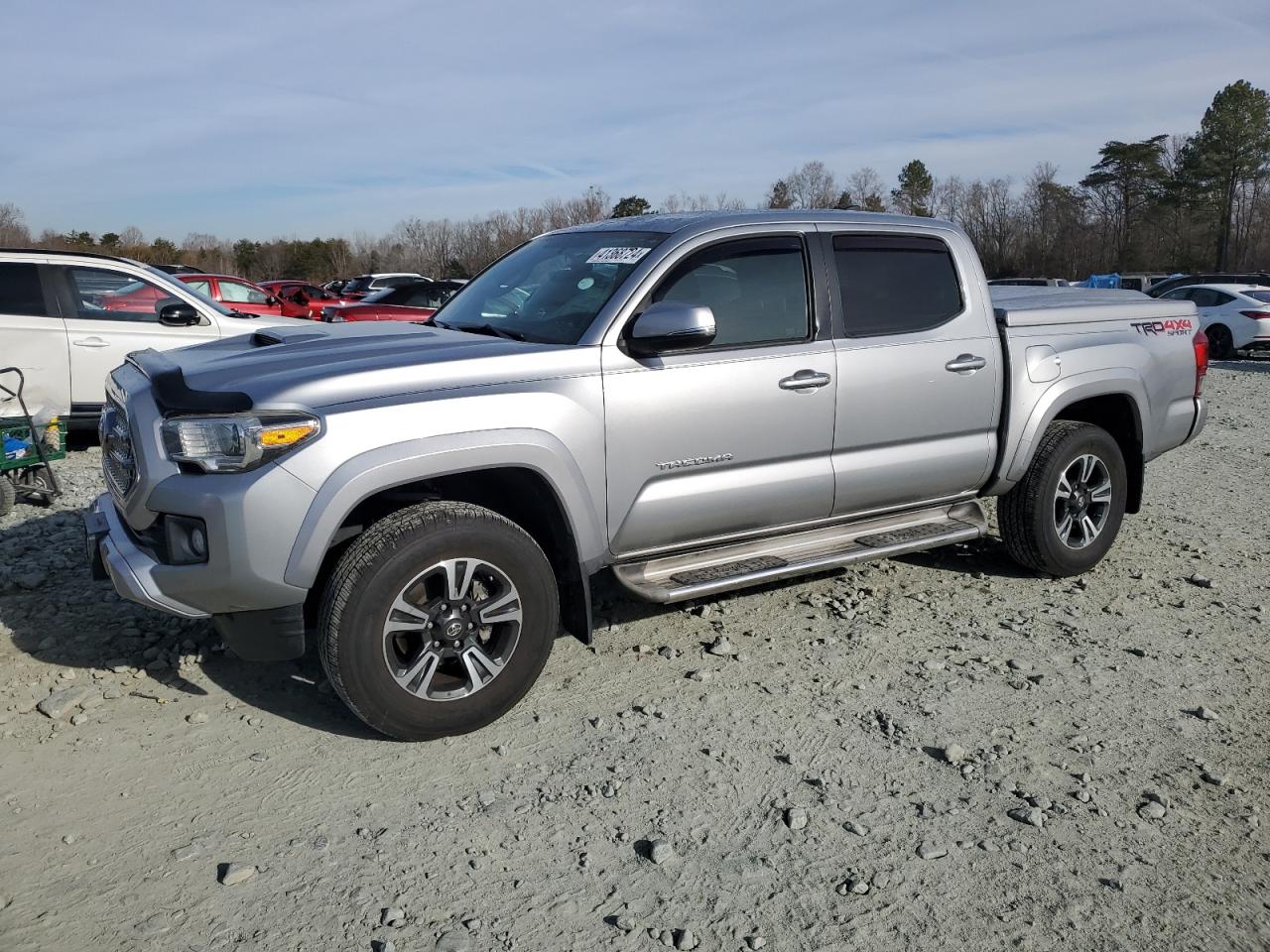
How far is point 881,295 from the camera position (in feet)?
16.2

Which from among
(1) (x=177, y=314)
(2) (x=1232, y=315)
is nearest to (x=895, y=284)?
(1) (x=177, y=314)

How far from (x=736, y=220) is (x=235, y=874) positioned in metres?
3.24

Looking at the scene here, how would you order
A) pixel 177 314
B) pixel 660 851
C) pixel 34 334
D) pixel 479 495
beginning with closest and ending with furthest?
pixel 660 851
pixel 479 495
pixel 34 334
pixel 177 314

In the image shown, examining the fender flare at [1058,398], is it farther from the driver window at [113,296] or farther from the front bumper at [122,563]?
the driver window at [113,296]

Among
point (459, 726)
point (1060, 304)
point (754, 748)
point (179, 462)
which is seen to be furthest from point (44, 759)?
point (1060, 304)

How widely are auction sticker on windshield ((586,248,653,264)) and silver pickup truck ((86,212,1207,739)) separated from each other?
18mm

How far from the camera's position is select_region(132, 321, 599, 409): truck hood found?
3.54 m

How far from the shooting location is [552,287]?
464 centimetres

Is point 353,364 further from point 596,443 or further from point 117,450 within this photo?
point 117,450

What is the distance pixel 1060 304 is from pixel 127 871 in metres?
5.15

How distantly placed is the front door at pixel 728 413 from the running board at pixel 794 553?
0.33 ft

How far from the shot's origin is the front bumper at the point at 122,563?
139 inches

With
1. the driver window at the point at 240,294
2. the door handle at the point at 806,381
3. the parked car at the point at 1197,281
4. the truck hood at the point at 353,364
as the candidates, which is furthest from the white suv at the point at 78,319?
the parked car at the point at 1197,281

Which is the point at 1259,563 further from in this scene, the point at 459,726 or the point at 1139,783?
the point at 459,726
